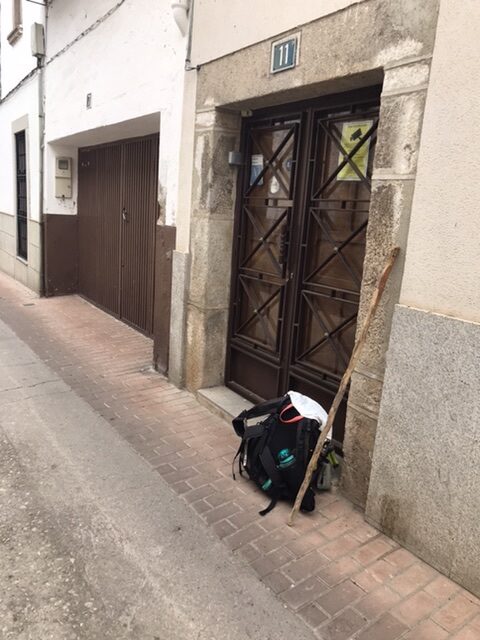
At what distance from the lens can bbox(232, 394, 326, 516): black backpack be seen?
322cm

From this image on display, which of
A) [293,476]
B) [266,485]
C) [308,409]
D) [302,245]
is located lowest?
[266,485]

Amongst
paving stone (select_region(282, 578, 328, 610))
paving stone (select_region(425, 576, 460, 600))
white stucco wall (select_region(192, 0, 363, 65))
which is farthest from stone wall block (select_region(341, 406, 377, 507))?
white stucco wall (select_region(192, 0, 363, 65))

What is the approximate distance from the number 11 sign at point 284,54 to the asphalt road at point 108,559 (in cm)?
293

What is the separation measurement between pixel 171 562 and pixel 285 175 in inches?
113

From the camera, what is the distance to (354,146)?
3.53m

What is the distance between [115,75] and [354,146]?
371 centimetres

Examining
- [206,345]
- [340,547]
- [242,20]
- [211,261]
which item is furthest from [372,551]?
[242,20]

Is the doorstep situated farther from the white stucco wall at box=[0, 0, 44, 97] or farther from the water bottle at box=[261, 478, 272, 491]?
the white stucco wall at box=[0, 0, 44, 97]

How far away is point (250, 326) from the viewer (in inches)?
185

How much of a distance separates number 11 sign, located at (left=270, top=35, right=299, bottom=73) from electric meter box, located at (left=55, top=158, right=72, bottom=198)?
5.86 metres

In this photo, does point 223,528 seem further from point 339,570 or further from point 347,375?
point 347,375

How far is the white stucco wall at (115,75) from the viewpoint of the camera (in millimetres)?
5008

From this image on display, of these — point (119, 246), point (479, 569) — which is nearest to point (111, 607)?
point (479, 569)

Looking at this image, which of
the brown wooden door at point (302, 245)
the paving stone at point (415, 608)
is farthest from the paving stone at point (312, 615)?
the brown wooden door at point (302, 245)
